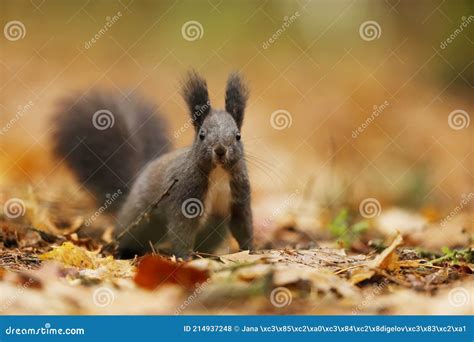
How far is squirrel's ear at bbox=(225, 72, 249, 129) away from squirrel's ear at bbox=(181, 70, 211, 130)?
167 millimetres

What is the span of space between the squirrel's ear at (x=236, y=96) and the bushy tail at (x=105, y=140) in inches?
56.1

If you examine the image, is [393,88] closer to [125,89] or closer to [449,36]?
[449,36]

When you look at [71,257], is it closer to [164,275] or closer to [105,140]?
[164,275]

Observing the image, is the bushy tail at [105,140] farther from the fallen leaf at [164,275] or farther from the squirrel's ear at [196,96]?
the fallen leaf at [164,275]

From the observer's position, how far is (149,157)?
6277 mm

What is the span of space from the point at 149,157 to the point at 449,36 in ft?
12.1

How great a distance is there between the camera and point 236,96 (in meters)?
5.05

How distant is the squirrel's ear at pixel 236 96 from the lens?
197 inches

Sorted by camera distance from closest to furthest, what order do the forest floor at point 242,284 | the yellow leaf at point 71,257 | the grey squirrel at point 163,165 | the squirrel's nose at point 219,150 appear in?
the forest floor at point 242,284, the yellow leaf at point 71,257, the squirrel's nose at point 219,150, the grey squirrel at point 163,165

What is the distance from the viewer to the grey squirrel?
16.4 ft

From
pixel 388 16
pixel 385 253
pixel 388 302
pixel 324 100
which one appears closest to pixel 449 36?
pixel 388 16

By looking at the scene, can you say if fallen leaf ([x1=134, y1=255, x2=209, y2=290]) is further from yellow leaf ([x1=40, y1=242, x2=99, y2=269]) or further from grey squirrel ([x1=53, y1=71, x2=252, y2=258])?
grey squirrel ([x1=53, y1=71, x2=252, y2=258])

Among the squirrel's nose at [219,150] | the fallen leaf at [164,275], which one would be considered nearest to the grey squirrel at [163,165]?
the squirrel's nose at [219,150]

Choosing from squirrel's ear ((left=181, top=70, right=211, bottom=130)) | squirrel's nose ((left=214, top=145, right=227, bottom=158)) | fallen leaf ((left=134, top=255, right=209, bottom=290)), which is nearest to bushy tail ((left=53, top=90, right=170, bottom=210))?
squirrel's ear ((left=181, top=70, right=211, bottom=130))
